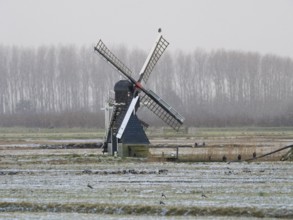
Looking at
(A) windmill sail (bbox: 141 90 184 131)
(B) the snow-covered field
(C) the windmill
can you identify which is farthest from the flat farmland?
(A) windmill sail (bbox: 141 90 184 131)

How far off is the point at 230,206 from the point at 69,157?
77.0 ft

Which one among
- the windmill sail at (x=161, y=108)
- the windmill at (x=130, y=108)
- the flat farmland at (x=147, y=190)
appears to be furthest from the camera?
the windmill sail at (x=161, y=108)

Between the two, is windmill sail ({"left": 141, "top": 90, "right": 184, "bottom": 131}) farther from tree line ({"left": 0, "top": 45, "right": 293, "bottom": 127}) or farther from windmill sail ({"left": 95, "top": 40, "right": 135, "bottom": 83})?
tree line ({"left": 0, "top": 45, "right": 293, "bottom": 127})

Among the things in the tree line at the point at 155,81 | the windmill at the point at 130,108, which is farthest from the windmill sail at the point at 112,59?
the tree line at the point at 155,81

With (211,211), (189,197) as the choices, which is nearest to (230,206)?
(211,211)

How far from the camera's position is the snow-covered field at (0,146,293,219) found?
18953 millimetres

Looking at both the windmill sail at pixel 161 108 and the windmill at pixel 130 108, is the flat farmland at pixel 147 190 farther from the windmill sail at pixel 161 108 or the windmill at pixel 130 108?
the windmill sail at pixel 161 108

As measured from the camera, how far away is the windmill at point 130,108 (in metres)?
41.6

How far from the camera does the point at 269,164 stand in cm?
3462

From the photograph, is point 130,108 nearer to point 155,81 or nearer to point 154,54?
point 154,54

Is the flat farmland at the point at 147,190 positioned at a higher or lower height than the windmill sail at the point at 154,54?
lower

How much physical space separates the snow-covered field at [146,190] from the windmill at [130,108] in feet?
16.1

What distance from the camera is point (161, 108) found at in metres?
44.5

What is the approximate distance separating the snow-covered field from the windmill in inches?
194
